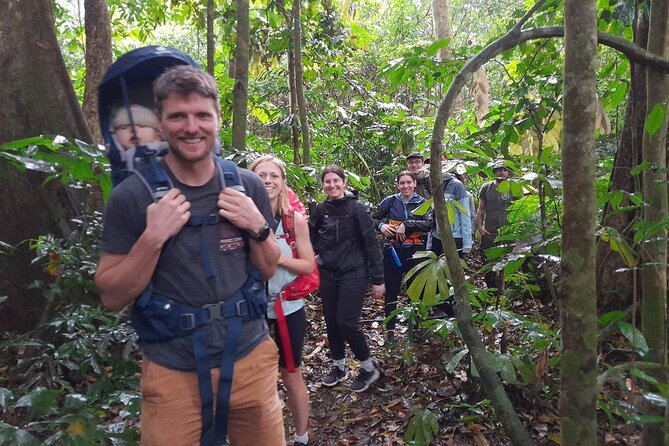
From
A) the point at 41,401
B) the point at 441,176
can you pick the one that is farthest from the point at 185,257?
the point at 441,176

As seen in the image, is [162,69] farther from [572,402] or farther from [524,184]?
[572,402]

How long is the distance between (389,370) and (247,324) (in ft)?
9.73

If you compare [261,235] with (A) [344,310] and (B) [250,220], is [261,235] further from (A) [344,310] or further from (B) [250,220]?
(A) [344,310]

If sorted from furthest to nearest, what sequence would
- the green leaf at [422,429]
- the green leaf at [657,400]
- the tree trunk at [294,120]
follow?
the tree trunk at [294,120]
the green leaf at [422,429]
the green leaf at [657,400]

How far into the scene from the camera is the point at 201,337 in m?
1.69

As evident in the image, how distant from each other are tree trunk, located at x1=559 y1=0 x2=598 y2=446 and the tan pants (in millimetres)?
1070

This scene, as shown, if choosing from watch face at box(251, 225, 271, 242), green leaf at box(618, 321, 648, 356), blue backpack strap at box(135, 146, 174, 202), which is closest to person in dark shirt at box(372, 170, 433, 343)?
green leaf at box(618, 321, 648, 356)

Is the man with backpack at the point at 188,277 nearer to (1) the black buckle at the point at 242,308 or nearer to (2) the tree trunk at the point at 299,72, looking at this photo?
(1) the black buckle at the point at 242,308

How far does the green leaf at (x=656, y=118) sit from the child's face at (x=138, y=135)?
184cm

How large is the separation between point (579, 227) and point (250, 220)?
44.5 inches

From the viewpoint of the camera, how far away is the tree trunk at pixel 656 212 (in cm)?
206

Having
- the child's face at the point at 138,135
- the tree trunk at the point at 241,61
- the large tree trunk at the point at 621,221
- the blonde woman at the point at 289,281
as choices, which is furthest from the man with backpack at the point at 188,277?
the tree trunk at the point at 241,61

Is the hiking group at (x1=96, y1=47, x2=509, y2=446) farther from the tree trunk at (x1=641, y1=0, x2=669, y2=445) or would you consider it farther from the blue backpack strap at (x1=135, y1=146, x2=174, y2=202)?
the tree trunk at (x1=641, y1=0, x2=669, y2=445)

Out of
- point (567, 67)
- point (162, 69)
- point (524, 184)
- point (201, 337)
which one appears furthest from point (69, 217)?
point (567, 67)
